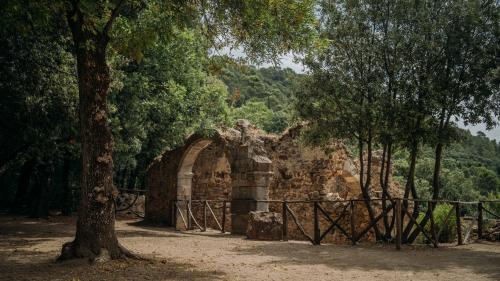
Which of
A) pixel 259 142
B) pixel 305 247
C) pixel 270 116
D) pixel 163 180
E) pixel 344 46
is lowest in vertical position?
pixel 305 247

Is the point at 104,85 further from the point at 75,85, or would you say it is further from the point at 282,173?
the point at 282,173

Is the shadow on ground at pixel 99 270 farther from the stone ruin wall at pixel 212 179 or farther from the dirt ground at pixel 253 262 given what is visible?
the stone ruin wall at pixel 212 179

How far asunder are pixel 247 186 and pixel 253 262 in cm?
510

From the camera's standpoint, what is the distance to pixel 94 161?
263 inches

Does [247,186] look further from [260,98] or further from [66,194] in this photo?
[260,98]

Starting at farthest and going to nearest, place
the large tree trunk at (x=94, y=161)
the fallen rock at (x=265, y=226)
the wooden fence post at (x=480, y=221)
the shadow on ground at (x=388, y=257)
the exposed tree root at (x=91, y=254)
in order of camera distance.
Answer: the fallen rock at (x=265, y=226)
the wooden fence post at (x=480, y=221)
the shadow on ground at (x=388, y=257)
the large tree trunk at (x=94, y=161)
the exposed tree root at (x=91, y=254)

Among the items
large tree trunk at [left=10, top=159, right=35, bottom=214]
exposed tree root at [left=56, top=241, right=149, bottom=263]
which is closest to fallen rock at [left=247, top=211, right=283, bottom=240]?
exposed tree root at [left=56, top=241, right=149, bottom=263]

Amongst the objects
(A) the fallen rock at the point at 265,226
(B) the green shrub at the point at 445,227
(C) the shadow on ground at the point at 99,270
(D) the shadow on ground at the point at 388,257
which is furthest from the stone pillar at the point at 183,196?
(C) the shadow on ground at the point at 99,270

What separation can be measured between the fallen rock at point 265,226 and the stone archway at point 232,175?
2.60ft

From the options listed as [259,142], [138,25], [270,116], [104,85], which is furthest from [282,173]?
[270,116]

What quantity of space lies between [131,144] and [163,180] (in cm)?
263

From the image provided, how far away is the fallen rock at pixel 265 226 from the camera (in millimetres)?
11320

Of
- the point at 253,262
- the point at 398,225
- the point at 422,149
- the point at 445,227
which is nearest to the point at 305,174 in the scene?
the point at 422,149

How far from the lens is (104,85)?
6871mm
